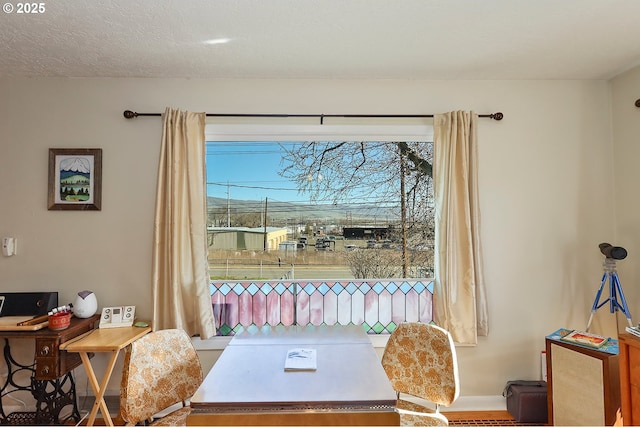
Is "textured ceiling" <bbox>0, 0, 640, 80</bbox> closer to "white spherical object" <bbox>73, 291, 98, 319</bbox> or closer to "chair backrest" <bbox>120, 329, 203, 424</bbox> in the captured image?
"white spherical object" <bbox>73, 291, 98, 319</bbox>

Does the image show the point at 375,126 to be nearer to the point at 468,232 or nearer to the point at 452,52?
the point at 452,52

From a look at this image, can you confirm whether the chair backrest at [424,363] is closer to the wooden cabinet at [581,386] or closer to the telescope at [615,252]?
the wooden cabinet at [581,386]

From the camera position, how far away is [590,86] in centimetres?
265

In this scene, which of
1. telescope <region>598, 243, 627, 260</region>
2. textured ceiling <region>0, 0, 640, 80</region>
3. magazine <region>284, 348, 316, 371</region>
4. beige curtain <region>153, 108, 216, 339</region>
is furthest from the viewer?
beige curtain <region>153, 108, 216, 339</region>

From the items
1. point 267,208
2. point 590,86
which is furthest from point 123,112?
point 590,86

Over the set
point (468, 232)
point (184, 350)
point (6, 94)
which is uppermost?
point (6, 94)

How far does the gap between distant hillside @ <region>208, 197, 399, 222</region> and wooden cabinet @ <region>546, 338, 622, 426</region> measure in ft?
4.84

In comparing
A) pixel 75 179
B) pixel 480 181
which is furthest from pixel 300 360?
pixel 75 179

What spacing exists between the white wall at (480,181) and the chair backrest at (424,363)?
852 millimetres

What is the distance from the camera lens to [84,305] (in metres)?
2.33

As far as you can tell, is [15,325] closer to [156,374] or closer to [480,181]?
[156,374]

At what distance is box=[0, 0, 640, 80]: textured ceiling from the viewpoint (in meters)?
1.75

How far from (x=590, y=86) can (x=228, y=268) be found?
10.9 feet

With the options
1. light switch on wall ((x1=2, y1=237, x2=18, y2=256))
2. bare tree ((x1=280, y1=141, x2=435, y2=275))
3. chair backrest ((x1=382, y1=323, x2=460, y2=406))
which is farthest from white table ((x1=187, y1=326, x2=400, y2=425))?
light switch on wall ((x1=2, y1=237, x2=18, y2=256))
